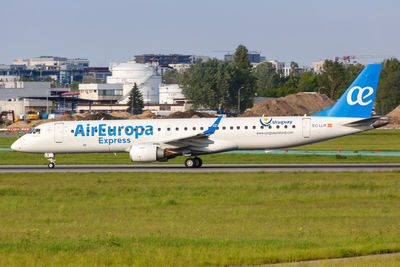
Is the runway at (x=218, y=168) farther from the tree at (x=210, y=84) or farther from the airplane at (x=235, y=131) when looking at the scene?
the tree at (x=210, y=84)

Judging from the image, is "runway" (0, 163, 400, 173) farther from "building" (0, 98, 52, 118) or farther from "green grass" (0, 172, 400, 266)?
"building" (0, 98, 52, 118)

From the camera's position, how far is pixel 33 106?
18850cm

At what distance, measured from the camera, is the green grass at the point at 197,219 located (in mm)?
14984

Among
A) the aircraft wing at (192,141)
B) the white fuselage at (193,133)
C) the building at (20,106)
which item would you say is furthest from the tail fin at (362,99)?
the building at (20,106)

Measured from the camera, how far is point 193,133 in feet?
135

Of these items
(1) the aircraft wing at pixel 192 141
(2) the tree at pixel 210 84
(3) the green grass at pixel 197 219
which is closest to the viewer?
(3) the green grass at pixel 197 219

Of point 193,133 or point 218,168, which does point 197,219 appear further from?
point 193,133

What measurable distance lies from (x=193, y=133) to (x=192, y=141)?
3.67 feet

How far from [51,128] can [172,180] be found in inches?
529

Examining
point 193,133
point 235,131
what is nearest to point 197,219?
point 235,131

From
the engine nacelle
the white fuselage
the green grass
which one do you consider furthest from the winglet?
the green grass

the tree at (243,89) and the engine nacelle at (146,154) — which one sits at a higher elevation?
the tree at (243,89)

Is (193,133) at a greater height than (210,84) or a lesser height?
lesser

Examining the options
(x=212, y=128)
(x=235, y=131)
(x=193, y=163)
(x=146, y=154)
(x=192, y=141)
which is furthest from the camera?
(x=193, y=163)
